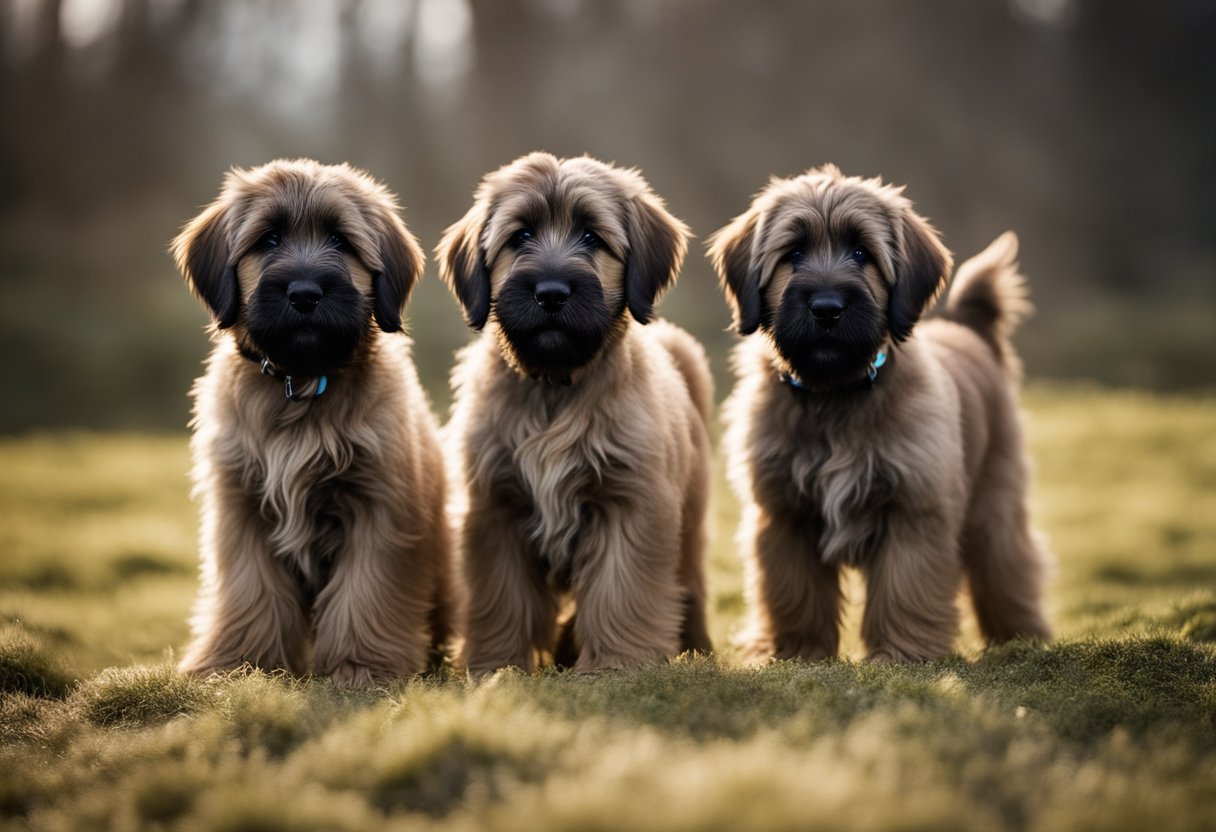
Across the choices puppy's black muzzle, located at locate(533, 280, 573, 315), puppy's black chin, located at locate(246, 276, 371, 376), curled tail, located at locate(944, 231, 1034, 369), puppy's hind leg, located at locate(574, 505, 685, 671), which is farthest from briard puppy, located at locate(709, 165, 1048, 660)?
puppy's black chin, located at locate(246, 276, 371, 376)

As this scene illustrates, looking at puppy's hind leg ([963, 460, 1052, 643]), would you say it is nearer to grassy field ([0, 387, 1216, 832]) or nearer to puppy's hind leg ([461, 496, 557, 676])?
grassy field ([0, 387, 1216, 832])

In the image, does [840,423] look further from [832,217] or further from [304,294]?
[304,294]

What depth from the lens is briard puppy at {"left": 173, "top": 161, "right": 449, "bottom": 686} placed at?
523 cm

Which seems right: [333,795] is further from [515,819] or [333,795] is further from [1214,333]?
[1214,333]

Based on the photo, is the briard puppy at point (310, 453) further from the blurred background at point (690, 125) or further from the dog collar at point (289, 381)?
the blurred background at point (690, 125)

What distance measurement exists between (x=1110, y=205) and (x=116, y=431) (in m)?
26.8

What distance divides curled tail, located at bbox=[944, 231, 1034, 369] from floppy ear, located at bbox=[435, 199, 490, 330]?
343 cm

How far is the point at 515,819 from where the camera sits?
311cm

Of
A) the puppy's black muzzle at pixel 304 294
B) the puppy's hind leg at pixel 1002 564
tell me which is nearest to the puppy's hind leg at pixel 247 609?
the puppy's black muzzle at pixel 304 294

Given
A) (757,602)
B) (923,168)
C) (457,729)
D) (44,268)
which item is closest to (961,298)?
(757,602)

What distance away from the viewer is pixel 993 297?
7.23m

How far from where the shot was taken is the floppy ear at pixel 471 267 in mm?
5422

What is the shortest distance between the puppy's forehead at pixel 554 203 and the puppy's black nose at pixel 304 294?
34.0 inches

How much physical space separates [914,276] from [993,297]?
1.91 m
